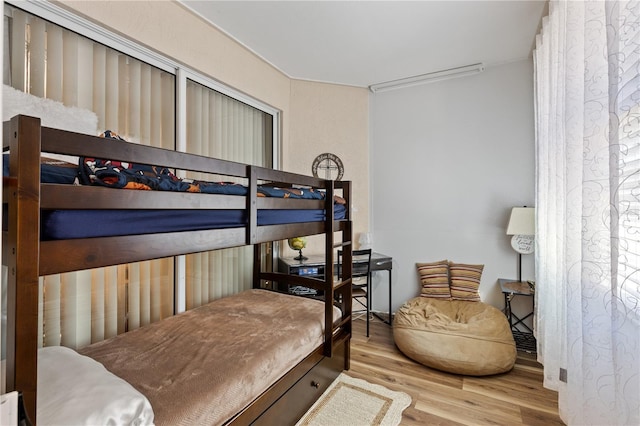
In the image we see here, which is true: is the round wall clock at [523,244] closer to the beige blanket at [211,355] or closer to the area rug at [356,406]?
the area rug at [356,406]

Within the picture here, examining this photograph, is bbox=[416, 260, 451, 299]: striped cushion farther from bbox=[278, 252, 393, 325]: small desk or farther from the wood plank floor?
the wood plank floor

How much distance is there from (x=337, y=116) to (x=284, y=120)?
65 cm

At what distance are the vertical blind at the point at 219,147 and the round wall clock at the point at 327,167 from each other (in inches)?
25.7

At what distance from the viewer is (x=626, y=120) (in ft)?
3.09

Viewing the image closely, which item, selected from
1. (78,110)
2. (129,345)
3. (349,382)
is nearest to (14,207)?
(129,345)

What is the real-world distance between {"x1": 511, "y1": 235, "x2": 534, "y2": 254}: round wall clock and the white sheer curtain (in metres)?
1.28

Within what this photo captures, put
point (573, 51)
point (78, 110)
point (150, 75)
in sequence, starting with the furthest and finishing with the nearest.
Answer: point (150, 75) < point (78, 110) < point (573, 51)

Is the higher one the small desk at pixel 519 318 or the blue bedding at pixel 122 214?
the blue bedding at pixel 122 214

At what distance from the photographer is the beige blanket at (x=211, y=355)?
121 cm

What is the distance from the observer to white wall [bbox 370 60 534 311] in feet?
9.93

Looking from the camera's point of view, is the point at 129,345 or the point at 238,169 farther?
the point at 129,345

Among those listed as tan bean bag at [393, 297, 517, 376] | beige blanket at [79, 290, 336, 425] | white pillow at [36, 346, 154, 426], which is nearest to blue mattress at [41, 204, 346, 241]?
white pillow at [36, 346, 154, 426]

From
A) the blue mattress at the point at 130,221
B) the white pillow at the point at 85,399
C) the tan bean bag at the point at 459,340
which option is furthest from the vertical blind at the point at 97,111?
the tan bean bag at the point at 459,340

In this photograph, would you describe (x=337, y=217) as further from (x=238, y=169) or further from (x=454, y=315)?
(x=454, y=315)
